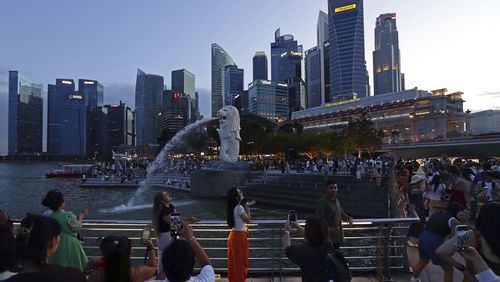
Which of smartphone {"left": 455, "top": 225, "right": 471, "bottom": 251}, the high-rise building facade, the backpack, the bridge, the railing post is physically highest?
the high-rise building facade

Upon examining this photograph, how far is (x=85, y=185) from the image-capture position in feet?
139

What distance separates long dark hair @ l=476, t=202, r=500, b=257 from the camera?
7.75 feet

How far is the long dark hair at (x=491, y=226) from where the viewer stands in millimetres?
2363

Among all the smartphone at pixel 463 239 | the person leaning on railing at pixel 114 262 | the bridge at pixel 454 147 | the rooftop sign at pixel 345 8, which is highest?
the rooftop sign at pixel 345 8

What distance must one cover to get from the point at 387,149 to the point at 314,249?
8277 centimetres

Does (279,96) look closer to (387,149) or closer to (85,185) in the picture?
(387,149)

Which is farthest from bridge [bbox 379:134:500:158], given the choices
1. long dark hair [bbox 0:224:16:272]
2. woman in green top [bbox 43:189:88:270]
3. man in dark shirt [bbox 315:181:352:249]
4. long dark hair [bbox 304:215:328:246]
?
long dark hair [bbox 0:224:16:272]

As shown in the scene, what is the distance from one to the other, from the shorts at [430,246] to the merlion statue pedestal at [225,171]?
23205 mm

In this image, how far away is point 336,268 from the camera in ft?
9.70

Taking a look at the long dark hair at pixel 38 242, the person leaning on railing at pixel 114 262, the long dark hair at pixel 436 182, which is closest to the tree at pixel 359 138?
the long dark hair at pixel 436 182

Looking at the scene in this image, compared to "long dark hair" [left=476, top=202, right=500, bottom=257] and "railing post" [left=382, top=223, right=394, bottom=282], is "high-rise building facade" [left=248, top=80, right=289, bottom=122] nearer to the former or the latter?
"railing post" [left=382, top=223, right=394, bottom=282]

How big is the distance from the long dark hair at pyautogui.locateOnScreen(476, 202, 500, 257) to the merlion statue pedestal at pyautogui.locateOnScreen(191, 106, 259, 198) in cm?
2534

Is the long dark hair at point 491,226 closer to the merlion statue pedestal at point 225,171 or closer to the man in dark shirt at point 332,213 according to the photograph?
the man in dark shirt at point 332,213

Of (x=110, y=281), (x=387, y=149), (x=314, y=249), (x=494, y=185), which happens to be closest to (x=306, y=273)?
(x=314, y=249)
